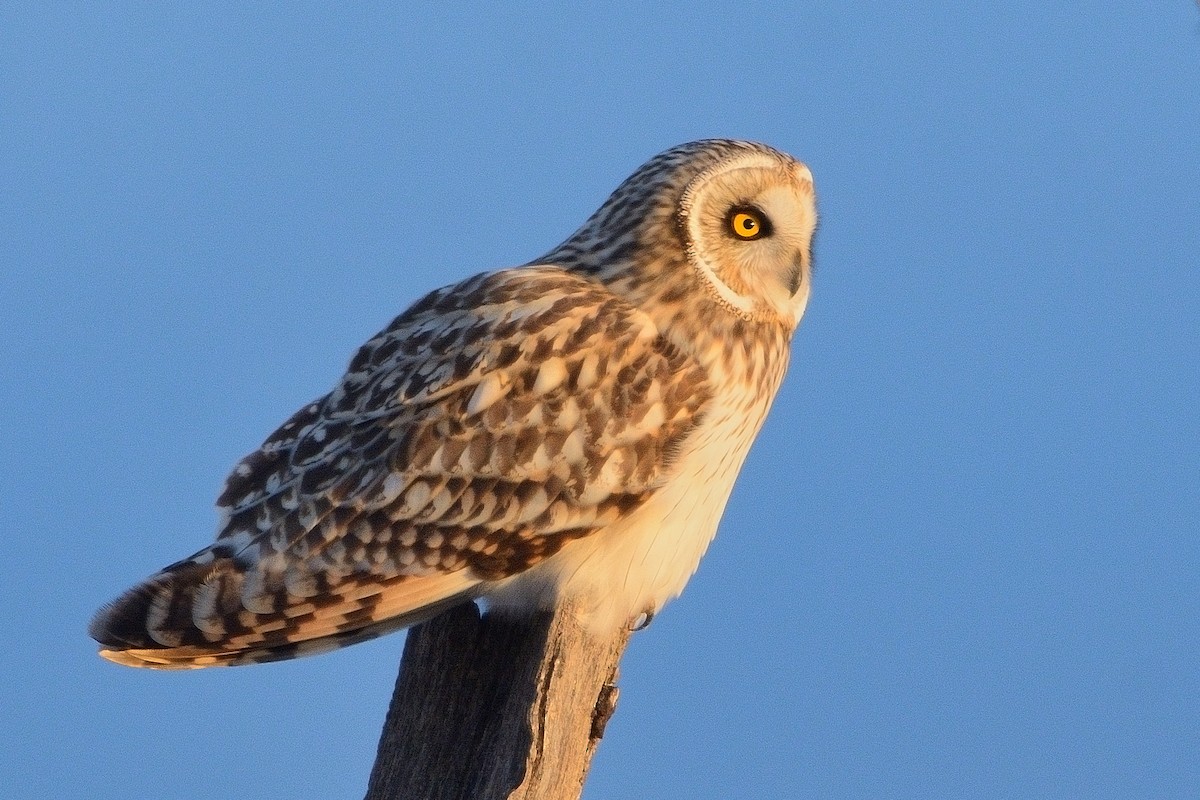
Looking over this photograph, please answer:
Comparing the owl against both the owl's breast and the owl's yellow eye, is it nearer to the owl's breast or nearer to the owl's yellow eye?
the owl's breast

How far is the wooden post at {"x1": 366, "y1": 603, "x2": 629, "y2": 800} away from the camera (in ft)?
6.76

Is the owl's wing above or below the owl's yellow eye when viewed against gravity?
below

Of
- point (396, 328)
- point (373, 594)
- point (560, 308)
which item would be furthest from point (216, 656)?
point (560, 308)

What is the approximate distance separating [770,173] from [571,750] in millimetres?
1118

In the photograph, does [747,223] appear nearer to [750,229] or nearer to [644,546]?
[750,229]

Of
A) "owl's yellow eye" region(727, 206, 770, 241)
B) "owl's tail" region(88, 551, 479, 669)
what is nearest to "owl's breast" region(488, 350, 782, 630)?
"owl's tail" region(88, 551, 479, 669)

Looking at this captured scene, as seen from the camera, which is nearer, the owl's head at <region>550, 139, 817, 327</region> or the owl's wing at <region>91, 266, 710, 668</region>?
the owl's wing at <region>91, 266, 710, 668</region>

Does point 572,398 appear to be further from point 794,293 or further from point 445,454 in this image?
point 794,293

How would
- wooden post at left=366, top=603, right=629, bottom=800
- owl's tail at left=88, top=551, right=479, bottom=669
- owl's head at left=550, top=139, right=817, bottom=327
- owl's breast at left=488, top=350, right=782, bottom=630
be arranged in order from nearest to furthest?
1. wooden post at left=366, top=603, right=629, bottom=800
2. owl's tail at left=88, top=551, right=479, bottom=669
3. owl's breast at left=488, top=350, right=782, bottom=630
4. owl's head at left=550, top=139, right=817, bottom=327

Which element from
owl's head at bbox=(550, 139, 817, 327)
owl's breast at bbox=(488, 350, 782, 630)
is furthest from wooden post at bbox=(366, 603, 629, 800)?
owl's head at bbox=(550, 139, 817, 327)

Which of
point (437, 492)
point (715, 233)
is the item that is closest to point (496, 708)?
point (437, 492)

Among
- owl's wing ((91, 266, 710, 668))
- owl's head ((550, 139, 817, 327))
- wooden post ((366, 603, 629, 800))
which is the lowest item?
wooden post ((366, 603, 629, 800))

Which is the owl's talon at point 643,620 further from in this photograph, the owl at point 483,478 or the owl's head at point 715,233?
the owl's head at point 715,233

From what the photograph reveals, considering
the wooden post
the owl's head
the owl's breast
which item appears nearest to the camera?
the wooden post
